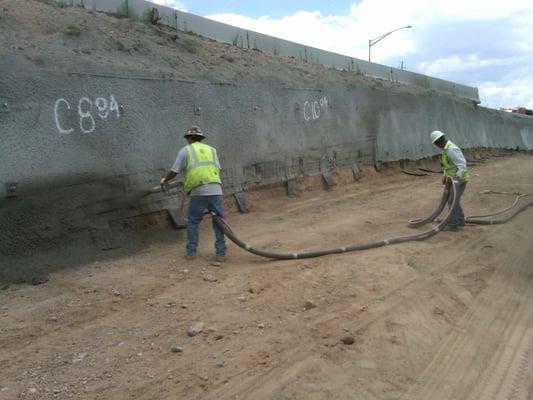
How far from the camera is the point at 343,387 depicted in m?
4.05

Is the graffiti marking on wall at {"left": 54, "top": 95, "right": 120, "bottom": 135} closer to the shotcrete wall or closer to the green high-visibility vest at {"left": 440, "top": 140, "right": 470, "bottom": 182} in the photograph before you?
the shotcrete wall

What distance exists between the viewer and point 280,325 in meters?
5.04

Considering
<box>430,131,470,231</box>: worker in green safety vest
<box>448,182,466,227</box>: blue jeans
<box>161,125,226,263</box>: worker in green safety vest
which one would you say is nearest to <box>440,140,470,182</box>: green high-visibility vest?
<box>430,131,470,231</box>: worker in green safety vest

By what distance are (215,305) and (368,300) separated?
170 cm

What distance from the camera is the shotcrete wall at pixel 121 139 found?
673cm

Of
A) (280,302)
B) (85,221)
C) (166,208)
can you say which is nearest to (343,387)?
(280,302)

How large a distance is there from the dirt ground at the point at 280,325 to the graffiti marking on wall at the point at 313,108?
5290 millimetres

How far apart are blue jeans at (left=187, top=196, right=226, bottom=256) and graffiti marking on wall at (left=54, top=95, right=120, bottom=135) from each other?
198 centimetres

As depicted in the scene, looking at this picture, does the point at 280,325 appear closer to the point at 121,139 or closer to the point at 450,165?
the point at 121,139

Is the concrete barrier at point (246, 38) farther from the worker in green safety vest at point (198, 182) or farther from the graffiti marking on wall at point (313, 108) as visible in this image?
the worker in green safety vest at point (198, 182)

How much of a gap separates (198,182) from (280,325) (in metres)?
2.77

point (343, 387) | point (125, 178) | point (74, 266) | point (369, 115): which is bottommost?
point (343, 387)

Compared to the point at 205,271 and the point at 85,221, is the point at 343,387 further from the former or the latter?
the point at 85,221

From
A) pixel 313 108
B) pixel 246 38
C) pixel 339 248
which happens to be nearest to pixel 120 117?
pixel 339 248
